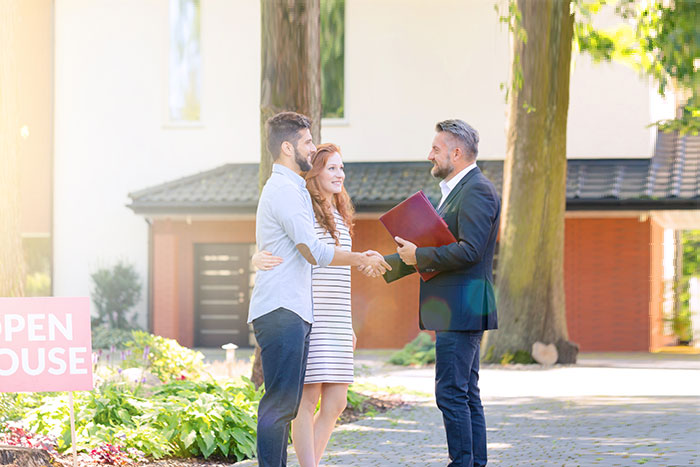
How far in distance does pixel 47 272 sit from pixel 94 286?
1.19 meters

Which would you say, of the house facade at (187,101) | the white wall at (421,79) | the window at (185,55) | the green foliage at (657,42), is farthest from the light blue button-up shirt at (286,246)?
the window at (185,55)

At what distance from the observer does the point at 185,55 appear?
22.7m

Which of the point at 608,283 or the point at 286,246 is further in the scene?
the point at 608,283

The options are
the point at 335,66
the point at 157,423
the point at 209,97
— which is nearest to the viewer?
the point at 157,423

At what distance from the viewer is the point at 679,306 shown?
2316 cm

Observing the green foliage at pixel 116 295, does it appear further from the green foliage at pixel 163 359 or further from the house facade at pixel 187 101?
the green foliage at pixel 163 359

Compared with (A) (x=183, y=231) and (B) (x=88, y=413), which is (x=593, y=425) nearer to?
(B) (x=88, y=413)

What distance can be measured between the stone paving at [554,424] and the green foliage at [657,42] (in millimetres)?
2470

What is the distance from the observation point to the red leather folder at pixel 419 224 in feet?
19.0

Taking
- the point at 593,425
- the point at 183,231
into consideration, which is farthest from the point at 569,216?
the point at 593,425

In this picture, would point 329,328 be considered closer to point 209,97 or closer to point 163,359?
point 163,359

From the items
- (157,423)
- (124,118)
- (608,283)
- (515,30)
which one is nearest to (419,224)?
(157,423)

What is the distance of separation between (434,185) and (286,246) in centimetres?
1527

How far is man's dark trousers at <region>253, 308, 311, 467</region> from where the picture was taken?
5.34m
